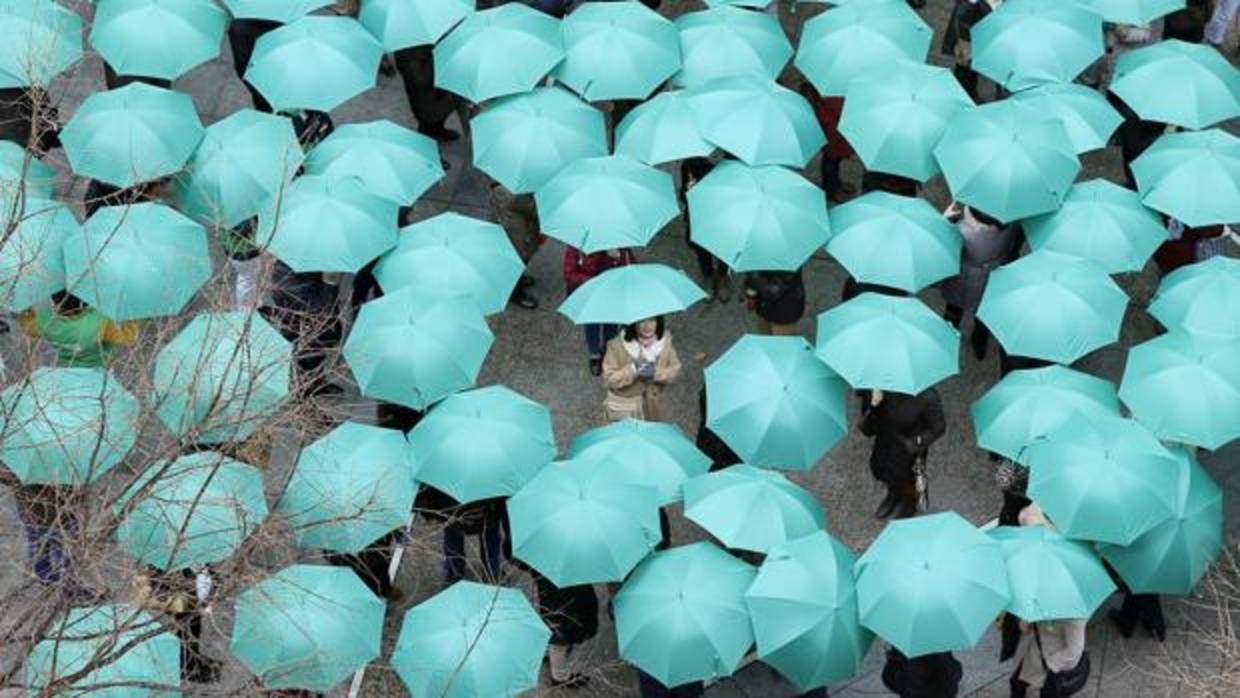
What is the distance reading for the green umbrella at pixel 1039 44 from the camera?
51.4ft

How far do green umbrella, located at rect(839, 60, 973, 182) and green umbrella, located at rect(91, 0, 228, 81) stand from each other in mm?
5165

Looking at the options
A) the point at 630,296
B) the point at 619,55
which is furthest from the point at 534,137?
the point at 630,296

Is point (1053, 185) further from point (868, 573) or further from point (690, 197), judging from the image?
point (868, 573)

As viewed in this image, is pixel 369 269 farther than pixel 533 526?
Yes

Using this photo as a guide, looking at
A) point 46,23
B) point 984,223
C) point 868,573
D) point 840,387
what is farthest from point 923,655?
point 46,23

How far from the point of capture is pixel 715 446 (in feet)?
46.4

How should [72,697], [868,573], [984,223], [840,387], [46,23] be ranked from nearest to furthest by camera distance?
[72,697] → [868,573] → [840,387] → [984,223] → [46,23]

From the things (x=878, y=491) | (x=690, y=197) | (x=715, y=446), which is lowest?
(x=878, y=491)

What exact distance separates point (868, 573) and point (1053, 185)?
3.72m

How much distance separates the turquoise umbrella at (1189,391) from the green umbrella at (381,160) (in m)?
5.31

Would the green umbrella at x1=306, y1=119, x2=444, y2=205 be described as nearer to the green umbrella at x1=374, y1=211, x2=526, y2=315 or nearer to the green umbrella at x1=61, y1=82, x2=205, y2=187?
the green umbrella at x1=374, y1=211, x2=526, y2=315

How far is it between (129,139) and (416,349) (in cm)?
317

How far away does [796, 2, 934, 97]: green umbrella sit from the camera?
15773 millimetres

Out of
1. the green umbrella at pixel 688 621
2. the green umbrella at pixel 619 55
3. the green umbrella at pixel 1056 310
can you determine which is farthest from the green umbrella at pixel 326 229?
the green umbrella at pixel 1056 310
